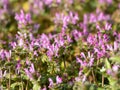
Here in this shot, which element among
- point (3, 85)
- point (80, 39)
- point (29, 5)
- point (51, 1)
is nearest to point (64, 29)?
point (80, 39)

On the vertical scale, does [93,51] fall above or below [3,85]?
above

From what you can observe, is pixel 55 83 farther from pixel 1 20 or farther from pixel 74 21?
pixel 1 20

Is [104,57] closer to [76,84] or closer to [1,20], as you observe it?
[76,84]

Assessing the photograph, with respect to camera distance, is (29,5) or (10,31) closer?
(10,31)

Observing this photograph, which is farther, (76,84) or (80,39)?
(80,39)

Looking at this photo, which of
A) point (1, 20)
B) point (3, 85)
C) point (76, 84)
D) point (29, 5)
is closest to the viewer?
point (76, 84)

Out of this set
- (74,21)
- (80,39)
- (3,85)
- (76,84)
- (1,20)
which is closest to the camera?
(76,84)

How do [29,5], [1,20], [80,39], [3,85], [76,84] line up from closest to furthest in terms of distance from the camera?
[76,84] → [3,85] → [80,39] → [1,20] → [29,5]

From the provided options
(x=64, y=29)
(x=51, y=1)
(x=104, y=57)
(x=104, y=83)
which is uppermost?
(x=51, y=1)

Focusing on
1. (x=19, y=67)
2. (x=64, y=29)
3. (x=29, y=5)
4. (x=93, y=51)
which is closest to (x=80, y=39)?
(x=64, y=29)
